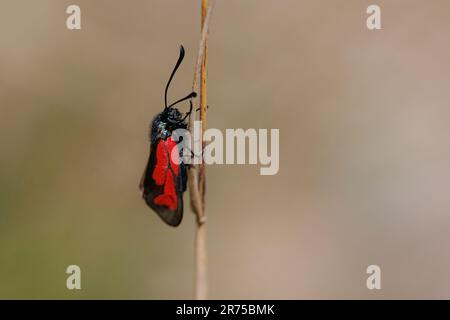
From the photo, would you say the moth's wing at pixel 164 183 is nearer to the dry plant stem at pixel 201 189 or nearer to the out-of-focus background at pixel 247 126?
the dry plant stem at pixel 201 189

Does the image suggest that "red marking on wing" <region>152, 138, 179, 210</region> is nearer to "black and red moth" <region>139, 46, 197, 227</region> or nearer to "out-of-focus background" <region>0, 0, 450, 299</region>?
"black and red moth" <region>139, 46, 197, 227</region>

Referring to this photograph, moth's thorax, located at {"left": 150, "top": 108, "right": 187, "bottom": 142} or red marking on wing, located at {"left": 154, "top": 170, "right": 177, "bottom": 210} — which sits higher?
moth's thorax, located at {"left": 150, "top": 108, "right": 187, "bottom": 142}

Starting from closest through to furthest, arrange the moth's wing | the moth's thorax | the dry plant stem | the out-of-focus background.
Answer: the dry plant stem, the moth's wing, the moth's thorax, the out-of-focus background

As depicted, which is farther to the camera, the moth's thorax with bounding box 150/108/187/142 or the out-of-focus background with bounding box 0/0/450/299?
the out-of-focus background with bounding box 0/0/450/299

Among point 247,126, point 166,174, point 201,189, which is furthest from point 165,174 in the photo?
point 247,126

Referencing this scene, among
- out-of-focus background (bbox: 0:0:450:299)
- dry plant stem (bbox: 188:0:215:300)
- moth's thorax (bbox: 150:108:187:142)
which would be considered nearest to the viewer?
dry plant stem (bbox: 188:0:215:300)

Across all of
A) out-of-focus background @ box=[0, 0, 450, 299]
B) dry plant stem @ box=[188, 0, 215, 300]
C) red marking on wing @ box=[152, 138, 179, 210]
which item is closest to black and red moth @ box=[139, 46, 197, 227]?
red marking on wing @ box=[152, 138, 179, 210]

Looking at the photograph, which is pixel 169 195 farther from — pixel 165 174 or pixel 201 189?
pixel 201 189
